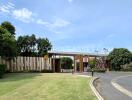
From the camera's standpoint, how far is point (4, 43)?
4294cm

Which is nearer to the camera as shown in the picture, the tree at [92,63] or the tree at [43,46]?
the tree at [92,63]

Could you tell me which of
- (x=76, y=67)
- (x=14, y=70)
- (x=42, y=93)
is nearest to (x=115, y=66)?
(x=76, y=67)

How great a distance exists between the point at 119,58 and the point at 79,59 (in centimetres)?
896

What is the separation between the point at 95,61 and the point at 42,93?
174ft

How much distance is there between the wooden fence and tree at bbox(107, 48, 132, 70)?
1713 centimetres

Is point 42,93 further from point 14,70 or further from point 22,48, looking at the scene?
point 22,48

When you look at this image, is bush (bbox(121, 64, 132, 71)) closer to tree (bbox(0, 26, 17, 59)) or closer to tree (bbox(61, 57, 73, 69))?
tree (bbox(61, 57, 73, 69))

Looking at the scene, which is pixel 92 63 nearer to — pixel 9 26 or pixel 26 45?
pixel 26 45

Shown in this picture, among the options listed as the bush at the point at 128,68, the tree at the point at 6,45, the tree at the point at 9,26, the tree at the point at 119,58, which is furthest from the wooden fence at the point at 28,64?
the tree at the point at 119,58

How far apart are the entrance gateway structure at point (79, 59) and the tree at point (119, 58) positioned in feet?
5.49

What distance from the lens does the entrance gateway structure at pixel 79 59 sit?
64.7 m

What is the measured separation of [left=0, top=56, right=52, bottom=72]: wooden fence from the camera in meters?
56.2

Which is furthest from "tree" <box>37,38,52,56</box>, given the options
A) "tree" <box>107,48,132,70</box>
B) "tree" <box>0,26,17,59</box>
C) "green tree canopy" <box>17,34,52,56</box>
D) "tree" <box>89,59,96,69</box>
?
"tree" <box>0,26,17,59</box>

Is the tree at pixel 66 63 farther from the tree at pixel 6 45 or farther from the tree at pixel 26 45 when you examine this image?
the tree at pixel 6 45
